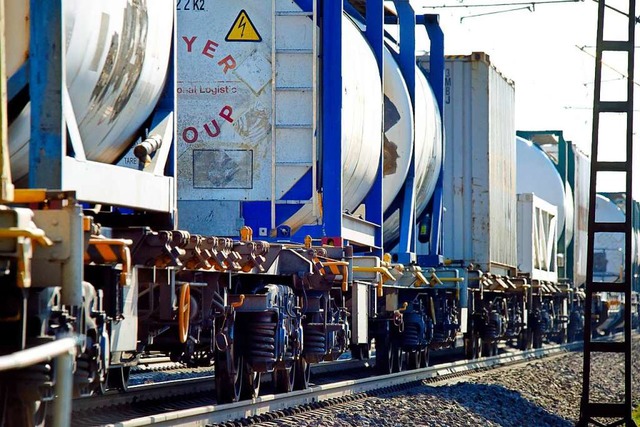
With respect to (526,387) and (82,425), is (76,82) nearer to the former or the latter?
(82,425)

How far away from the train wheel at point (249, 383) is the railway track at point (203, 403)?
0.44 feet

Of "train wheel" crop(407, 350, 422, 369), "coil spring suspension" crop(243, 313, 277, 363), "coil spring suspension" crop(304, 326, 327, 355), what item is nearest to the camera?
"coil spring suspension" crop(243, 313, 277, 363)

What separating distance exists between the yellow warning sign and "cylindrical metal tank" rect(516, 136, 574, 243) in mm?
18204

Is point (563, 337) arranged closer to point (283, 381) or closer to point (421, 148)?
point (421, 148)

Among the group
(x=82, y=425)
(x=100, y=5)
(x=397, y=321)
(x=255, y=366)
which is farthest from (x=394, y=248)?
(x=100, y=5)

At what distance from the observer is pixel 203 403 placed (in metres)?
10.6

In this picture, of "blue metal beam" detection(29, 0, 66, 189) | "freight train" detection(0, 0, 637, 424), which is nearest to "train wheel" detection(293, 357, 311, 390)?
"freight train" detection(0, 0, 637, 424)

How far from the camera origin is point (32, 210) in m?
5.21

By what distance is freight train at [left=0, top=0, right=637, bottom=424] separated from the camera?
5750mm

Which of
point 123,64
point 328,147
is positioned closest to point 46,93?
point 123,64

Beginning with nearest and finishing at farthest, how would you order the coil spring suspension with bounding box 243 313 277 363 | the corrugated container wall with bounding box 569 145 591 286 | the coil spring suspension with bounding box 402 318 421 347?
the coil spring suspension with bounding box 243 313 277 363, the coil spring suspension with bounding box 402 318 421 347, the corrugated container wall with bounding box 569 145 591 286

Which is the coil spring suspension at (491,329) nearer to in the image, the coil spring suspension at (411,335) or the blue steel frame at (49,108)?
the coil spring suspension at (411,335)

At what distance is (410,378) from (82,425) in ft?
26.2

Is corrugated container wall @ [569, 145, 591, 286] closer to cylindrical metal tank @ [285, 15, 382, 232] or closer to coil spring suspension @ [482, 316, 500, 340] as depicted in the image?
coil spring suspension @ [482, 316, 500, 340]
